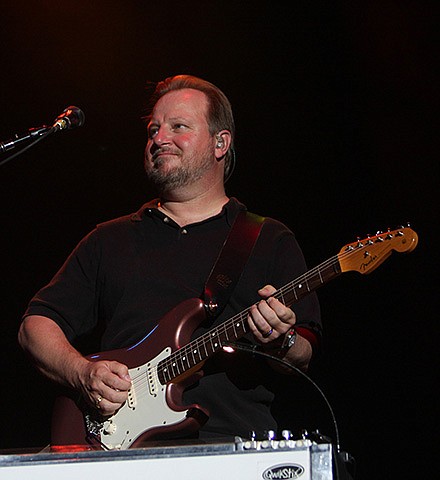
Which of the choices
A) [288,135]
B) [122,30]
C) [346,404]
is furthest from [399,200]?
[122,30]

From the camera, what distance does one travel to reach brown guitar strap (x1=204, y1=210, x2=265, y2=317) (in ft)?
9.50

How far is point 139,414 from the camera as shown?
2.70 metres

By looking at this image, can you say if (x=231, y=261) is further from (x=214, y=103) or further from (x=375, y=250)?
(x=214, y=103)

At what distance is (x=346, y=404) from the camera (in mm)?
3770

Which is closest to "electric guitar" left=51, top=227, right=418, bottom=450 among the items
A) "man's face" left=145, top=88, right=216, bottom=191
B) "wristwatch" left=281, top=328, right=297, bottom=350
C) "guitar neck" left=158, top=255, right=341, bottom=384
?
"guitar neck" left=158, top=255, right=341, bottom=384

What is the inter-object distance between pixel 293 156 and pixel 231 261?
1.41 metres

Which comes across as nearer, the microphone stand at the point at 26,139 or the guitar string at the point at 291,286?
the microphone stand at the point at 26,139

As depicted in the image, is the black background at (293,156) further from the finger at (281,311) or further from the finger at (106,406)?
the finger at (106,406)

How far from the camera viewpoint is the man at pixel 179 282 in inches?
109

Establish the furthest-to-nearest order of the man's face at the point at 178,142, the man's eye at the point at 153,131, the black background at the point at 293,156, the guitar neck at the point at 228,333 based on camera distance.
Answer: the black background at the point at 293,156
the man's eye at the point at 153,131
the man's face at the point at 178,142
the guitar neck at the point at 228,333

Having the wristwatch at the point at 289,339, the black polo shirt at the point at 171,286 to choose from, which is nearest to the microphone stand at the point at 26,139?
the black polo shirt at the point at 171,286

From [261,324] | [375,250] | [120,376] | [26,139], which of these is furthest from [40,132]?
[375,250]

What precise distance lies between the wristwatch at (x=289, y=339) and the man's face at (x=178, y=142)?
0.91 metres

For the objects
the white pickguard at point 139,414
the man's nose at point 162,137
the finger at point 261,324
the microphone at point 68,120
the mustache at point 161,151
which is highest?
the man's nose at point 162,137
